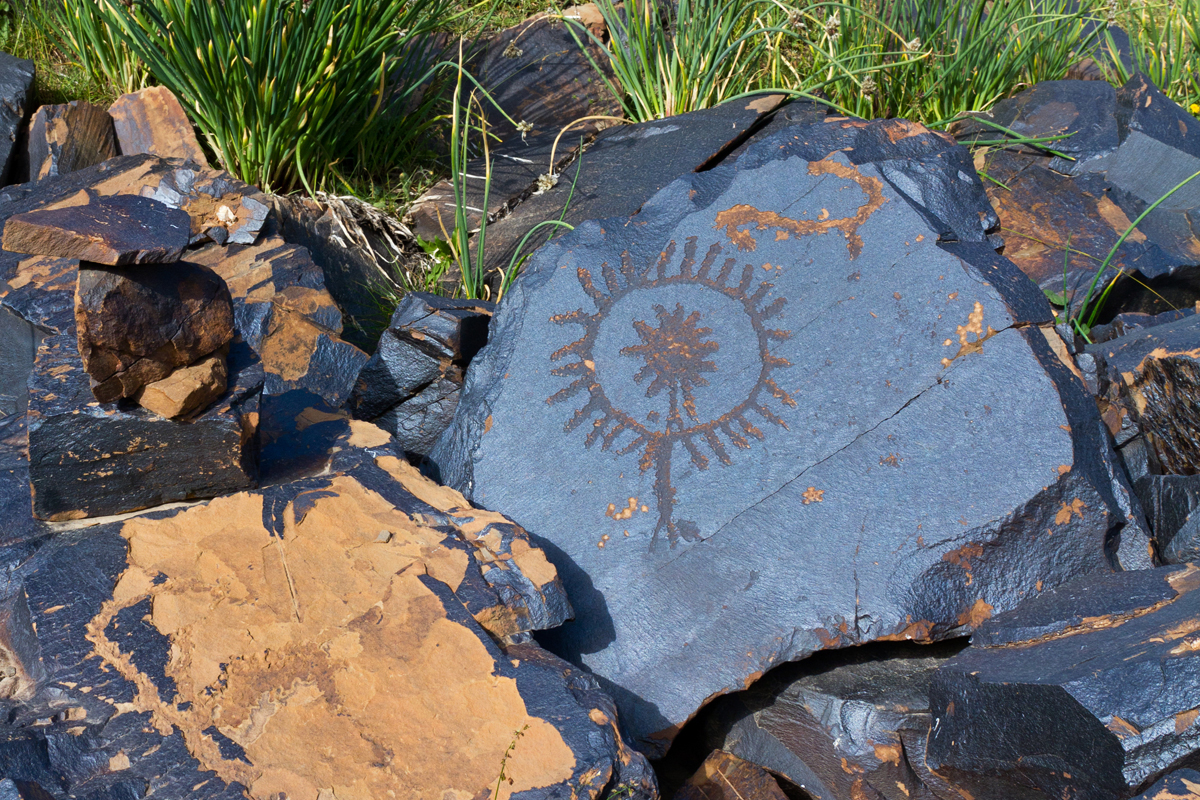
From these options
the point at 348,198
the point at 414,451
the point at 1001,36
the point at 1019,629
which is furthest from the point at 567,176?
the point at 1019,629

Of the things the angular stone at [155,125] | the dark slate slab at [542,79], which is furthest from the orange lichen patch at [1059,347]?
the angular stone at [155,125]

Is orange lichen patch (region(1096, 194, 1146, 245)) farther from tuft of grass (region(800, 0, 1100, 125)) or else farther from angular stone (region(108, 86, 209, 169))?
angular stone (region(108, 86, 209, 169))

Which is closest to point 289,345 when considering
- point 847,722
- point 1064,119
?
point 847,722

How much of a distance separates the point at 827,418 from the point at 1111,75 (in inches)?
112

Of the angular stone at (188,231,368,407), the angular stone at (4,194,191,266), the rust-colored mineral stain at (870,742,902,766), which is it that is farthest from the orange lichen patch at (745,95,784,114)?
the rust-colored mineral stain at (870,742,902,766)

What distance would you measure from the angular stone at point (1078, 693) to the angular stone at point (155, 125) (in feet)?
10.1

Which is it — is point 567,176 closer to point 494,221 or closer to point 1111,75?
point 494,221

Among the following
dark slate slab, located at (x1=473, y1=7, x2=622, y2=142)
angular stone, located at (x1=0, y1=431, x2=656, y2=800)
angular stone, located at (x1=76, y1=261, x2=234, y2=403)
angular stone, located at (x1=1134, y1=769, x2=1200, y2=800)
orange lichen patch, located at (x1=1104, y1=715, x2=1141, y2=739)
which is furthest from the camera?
dark slate slab, located at (x1=473, y1=7, x2=622, y2=142)

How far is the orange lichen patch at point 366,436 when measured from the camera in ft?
7.34

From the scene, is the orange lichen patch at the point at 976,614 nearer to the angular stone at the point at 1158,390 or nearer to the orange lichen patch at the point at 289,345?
the angular stone at the point at 1158,390

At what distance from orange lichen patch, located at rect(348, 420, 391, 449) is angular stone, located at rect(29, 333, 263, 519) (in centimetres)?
26

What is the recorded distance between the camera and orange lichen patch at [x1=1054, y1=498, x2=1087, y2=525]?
6.42 ft

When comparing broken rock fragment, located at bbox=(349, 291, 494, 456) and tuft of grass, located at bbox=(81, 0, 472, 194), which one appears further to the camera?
tuft of grass, located at bbox=(81, 0, 472, 194)

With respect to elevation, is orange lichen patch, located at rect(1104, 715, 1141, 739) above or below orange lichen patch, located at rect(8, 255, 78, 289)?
above
